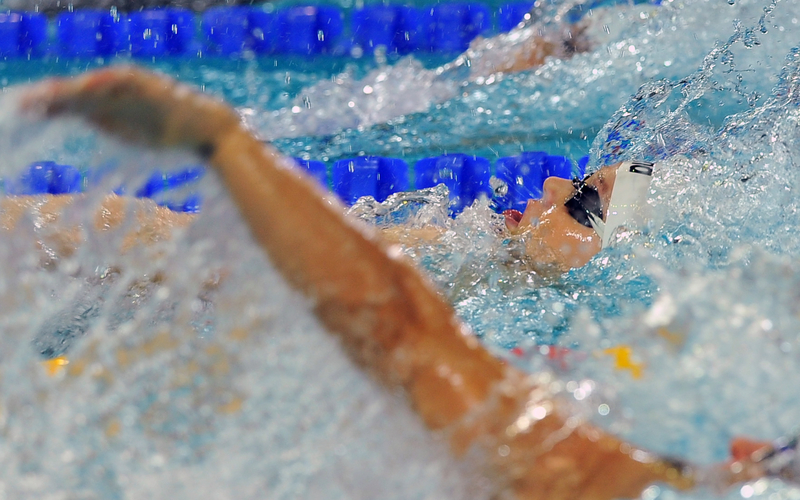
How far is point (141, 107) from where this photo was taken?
57cm

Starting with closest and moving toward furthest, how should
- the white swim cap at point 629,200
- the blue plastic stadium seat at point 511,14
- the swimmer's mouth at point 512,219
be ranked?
1. the white swim cap at point 629,200
2. the swimmer's mouth at point 512,219
3. the blue plastic stadium seat at point 511,14

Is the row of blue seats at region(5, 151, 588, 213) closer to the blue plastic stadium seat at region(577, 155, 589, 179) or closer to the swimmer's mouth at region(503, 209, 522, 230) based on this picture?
the blue plastic stadium seat at region(577, 155, 589, 179)

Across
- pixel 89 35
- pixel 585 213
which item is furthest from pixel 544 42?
pixel 89 35

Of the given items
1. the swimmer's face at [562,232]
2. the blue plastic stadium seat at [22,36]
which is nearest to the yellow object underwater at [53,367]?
the swimmer's face at [562,232]

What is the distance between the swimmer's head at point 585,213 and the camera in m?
1.59

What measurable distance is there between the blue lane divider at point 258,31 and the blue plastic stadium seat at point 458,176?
4.63 feet

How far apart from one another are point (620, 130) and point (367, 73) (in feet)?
5.15

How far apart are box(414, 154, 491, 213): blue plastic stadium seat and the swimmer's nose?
72cm

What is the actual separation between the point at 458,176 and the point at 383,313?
1878mm

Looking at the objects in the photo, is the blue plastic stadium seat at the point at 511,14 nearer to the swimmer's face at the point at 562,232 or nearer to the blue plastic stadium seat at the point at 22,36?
the swimmer's face at the point at 562,232

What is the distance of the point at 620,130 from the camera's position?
7.43 ft

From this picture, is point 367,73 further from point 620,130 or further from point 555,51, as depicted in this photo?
point 620,130

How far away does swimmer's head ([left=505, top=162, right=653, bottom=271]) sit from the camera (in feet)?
5.20

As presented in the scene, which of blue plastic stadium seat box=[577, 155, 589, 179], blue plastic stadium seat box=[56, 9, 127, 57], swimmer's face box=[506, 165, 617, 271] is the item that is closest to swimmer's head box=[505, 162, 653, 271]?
swimmer's face box=[506, 165, 617, 271]
